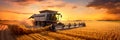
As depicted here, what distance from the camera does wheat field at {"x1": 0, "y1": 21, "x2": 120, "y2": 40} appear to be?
3938mm

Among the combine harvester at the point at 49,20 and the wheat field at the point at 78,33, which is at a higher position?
the combine harvester at the point at 49,20

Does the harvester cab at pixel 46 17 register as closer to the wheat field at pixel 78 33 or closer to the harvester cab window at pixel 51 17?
the harvester cab window at pixel 51 17

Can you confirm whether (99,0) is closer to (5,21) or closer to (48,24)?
(48,24)

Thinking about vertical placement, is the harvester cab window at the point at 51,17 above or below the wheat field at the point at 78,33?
above

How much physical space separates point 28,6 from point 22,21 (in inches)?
11.2

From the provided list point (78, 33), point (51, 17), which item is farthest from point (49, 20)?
point (78, 33)

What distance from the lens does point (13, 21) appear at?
3.99 meters

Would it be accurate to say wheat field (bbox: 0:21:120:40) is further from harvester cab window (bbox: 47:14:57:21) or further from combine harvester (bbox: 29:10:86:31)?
harvester cab window (bbox: 47:14:57:21)

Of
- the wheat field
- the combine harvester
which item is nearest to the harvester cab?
the combine harvester

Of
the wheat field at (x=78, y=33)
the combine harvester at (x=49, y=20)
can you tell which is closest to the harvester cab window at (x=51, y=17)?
the combine harvester at (x=49, y=20)

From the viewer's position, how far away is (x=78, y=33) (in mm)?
4203

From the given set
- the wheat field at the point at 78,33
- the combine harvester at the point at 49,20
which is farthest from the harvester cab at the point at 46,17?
the wheat field at the point at 78,33

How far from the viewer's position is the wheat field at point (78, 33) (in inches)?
155

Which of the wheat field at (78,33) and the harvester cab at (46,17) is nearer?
the wheat field at (78,33)
